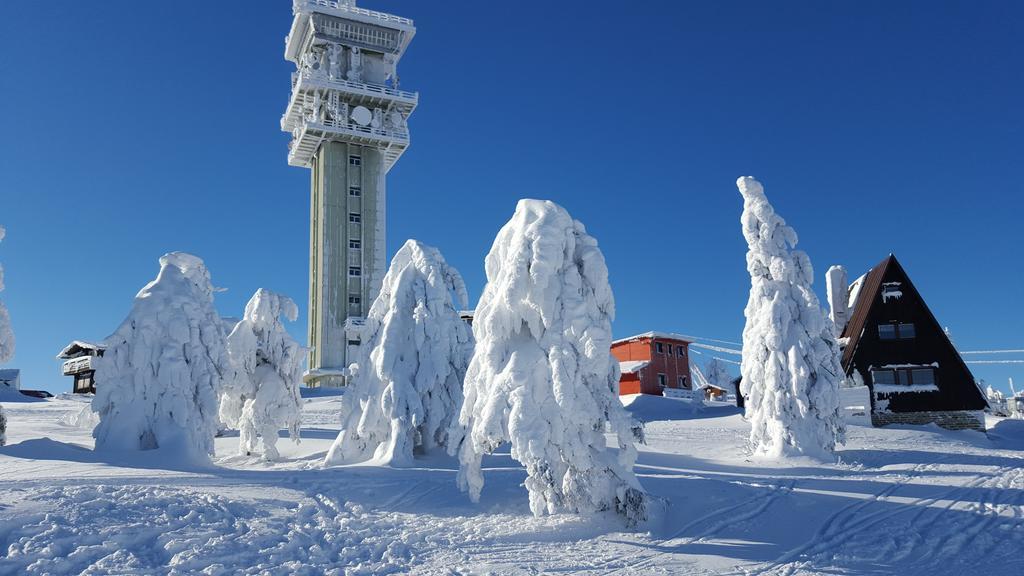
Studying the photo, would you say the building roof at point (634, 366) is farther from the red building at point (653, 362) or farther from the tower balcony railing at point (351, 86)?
the tower balcony railing at point (351, 86)

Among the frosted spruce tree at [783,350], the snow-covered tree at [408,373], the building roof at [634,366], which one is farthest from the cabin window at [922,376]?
the snow-covered tree at [408,373]

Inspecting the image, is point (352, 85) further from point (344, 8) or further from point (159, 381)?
point (159, 381)

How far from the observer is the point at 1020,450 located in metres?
27.9

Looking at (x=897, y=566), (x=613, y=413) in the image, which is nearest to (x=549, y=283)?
(x=613, y=413)

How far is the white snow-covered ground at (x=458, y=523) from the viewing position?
11.2 meters

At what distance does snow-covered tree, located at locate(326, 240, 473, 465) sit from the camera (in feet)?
71.2

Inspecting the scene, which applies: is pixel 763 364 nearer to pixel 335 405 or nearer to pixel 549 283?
pixel 549 283

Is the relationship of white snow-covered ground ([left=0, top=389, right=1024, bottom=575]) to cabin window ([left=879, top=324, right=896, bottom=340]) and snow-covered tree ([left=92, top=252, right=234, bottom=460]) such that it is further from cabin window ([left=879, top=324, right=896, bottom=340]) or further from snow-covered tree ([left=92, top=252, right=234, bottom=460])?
cabin window ([left=879, top=324, right=896, bottom=340])

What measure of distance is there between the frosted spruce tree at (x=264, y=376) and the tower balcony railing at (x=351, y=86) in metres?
31.6

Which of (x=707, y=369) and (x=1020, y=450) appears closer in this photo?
(x=1020, y=450)

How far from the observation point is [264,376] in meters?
26.3

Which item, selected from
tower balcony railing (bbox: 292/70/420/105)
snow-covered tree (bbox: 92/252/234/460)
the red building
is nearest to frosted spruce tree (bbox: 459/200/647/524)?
snow-covered tree (bbox: 92/252/234/460)

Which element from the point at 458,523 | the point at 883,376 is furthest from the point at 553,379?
the point at 883,376

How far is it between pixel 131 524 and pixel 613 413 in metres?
8.31
